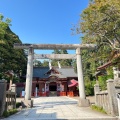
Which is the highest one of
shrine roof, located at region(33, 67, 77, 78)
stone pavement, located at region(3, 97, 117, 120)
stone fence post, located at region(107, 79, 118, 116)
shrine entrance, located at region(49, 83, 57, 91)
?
shrine roof, located at region(33, 67, 77, 78)

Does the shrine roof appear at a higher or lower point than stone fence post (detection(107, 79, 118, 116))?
higher

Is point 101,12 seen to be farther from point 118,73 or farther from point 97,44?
point 118,73

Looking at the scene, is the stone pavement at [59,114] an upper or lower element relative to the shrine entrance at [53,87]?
lower

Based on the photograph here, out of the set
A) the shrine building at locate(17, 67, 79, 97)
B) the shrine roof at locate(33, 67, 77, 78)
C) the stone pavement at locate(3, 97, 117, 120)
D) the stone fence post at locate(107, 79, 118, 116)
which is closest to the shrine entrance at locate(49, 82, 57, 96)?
the shrine building at locate(17, 67, 79, 97)

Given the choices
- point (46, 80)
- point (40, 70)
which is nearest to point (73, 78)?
point (46, 80)

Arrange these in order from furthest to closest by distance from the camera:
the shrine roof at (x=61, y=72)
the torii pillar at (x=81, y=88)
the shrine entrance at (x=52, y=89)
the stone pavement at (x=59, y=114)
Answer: the shrine roof at (x=61, y=72) → the shrine entrance at (x=52, y=89) → the torii pillar at (x=81, y=88) → the stone pavement at (x=59, y=114)

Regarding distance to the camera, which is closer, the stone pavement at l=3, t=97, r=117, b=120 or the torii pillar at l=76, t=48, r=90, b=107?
the stone pavement at l=3, t=97, r=117, b=120

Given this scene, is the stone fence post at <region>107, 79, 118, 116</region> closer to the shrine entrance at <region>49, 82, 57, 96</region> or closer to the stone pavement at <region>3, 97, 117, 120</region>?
the stone pavement at <region>3, 97, 117, 120</region>

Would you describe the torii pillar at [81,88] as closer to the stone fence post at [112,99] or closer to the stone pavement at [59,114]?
the stone pavement at [59,114]

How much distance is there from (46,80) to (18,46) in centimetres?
1932

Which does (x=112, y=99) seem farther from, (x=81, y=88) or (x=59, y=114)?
(x=81, y=88)

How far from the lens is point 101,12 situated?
368 inches

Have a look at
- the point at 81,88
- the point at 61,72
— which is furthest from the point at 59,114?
the point at 61,72

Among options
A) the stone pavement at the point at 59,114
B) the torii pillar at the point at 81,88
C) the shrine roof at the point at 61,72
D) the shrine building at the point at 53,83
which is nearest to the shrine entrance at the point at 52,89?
the shrine building at the point at 53,83
